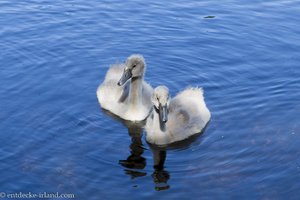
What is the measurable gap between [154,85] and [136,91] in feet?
3.71

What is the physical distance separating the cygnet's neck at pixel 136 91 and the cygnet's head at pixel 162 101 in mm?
1396

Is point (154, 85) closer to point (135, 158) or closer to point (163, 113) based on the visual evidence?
point (163, 113)

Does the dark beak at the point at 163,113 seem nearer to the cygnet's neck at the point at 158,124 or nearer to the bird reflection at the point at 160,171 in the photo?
the cygnet's neck at the point at 158,124

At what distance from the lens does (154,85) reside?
14.5 meters

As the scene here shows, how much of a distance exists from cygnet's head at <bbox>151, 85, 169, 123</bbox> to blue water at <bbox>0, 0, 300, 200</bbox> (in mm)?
620

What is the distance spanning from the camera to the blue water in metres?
10.8

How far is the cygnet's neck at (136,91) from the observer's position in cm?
1336

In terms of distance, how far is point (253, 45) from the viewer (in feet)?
53.4

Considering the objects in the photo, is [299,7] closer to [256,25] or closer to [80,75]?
[256,25]

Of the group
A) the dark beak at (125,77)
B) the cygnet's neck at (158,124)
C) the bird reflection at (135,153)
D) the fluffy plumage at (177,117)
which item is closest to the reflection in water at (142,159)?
the bird reflection at (135,153)

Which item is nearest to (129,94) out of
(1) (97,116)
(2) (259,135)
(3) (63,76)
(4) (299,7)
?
(1) (97,116)

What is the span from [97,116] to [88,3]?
6.53m

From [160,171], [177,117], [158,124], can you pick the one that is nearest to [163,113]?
[158,124]

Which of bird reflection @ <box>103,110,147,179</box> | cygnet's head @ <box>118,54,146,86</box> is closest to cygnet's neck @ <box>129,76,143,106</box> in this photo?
cygnet's head @ <box>118,54,146,86</box>
